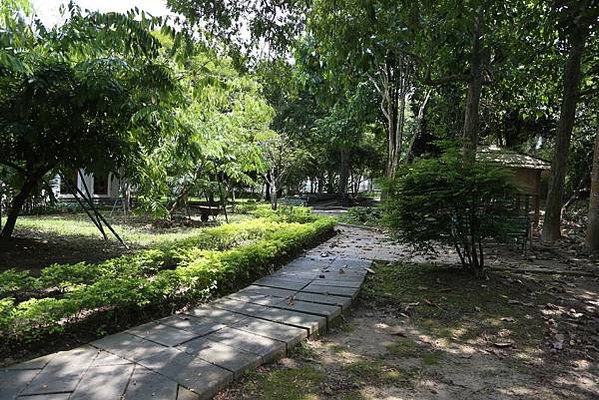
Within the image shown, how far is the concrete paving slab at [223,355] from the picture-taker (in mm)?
2818

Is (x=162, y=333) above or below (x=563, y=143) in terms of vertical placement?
below

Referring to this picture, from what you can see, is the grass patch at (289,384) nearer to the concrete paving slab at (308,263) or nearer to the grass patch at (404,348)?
the grass patch at (404,348)

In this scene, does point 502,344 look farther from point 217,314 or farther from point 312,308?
point 217,314

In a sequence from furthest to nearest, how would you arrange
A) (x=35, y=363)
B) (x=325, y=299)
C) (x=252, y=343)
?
(x=325, y=299)
(x=252, y=343)
(x=35, y=363)

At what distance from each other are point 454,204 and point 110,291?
4100 millimetres

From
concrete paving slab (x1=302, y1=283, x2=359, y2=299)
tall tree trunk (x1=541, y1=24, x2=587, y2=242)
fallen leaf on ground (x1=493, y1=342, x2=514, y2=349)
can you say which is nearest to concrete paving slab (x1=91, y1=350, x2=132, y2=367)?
concrete paving slab (x1=302, y1=283, x2=359, y2=299)

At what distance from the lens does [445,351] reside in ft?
11.5

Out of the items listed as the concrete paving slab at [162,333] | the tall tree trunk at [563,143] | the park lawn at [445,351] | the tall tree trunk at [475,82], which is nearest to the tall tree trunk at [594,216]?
the tall tree trunk at [563,143]

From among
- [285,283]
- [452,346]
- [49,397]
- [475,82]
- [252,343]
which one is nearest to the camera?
[49,397]

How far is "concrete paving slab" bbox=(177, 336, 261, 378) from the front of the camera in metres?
2.82

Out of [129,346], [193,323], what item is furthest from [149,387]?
[193,323]

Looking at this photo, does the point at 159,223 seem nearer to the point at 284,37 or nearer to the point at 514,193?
the point at 284,37

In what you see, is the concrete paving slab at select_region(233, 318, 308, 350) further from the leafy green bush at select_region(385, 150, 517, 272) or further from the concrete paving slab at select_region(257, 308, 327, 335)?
the leafy green bush at select_region(385, 150, 517, 272)

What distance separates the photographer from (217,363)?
9.32 ft
